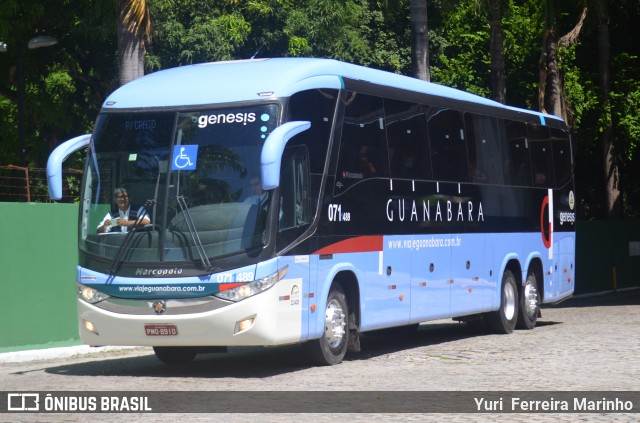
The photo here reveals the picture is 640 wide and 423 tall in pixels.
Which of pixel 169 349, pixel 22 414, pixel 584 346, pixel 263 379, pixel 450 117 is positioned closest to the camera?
pixel 22 414

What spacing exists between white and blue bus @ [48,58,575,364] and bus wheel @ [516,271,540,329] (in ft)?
13.5

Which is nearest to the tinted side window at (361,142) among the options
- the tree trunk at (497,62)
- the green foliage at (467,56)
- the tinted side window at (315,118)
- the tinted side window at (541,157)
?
the tinted side window at (315,118)

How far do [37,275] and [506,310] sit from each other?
26.1 ft

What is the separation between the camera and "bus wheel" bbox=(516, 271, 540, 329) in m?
21.7

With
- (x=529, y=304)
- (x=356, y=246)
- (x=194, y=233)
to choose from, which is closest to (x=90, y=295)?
(x=194, y=233)

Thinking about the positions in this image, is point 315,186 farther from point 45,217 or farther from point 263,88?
point 45,217

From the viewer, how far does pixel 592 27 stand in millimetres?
36875

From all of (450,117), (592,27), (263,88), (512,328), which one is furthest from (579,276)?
(263,88)

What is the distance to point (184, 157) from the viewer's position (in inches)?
553

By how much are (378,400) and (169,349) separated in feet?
16.2

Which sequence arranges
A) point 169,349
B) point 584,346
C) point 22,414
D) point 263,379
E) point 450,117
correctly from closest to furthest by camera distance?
point 22,414, point 263,379, point 169,349, point 584,346, point 450,117

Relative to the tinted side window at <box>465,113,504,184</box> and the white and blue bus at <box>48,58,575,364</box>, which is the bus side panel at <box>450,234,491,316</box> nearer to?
the white and blue bus at <box>48,58,575,364</box>

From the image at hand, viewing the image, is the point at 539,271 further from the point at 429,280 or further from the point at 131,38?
the point at 131,38

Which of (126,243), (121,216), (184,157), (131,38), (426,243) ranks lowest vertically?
(426,243)
